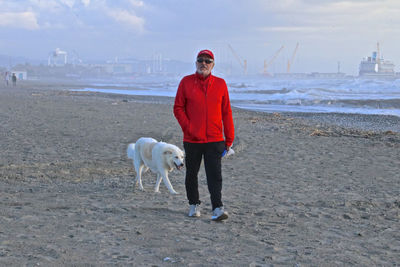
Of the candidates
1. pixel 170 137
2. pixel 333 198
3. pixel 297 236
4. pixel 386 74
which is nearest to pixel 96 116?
pixel 170 137

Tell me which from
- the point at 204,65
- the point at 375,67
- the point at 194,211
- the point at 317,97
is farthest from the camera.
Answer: the point at 375,67

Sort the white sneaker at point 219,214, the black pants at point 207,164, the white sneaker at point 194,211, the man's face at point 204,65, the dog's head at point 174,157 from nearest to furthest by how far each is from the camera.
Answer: the man's face at point 204,65 → the black pants at point 207,164 → the white sneaker at point 219,214 → the white sneaker at point 194,211 → the dog's head at point 174,157

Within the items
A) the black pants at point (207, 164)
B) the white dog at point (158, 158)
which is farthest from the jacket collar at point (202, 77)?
the white dog at point (158, 158)

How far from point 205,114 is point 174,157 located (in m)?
0.99

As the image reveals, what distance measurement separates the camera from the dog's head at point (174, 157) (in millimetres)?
5043

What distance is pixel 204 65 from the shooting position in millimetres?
4160

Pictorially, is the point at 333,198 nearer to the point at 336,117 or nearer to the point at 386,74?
the point at 336,117

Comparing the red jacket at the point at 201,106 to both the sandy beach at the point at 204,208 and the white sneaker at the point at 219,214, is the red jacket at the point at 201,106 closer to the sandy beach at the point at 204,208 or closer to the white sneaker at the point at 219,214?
the white sneaker at the point at 219,214

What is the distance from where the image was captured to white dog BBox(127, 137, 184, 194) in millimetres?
5105

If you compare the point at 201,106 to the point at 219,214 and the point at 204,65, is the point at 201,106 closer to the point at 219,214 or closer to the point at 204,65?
the point at 204,65

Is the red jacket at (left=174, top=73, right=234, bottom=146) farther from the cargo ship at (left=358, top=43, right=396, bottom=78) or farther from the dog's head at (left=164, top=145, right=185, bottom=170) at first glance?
the cargo ship at (left=358, top=43, right=396, bottom=78)

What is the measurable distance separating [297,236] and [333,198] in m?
1.67

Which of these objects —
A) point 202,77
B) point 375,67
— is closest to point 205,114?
point 202,77

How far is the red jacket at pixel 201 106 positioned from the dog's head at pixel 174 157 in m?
0.77
